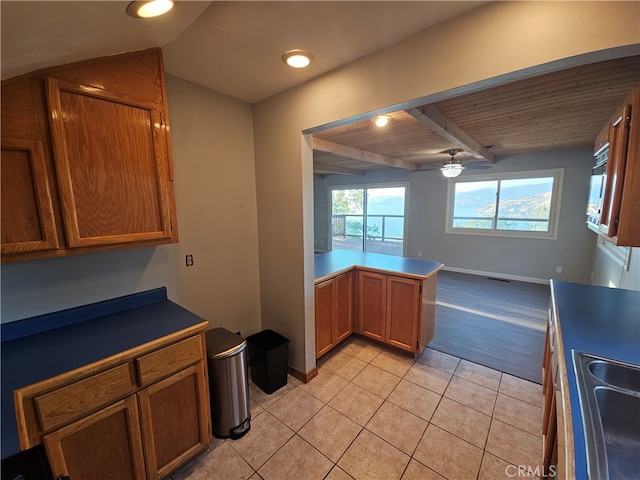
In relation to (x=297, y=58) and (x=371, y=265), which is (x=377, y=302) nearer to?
(x=371, y=265)

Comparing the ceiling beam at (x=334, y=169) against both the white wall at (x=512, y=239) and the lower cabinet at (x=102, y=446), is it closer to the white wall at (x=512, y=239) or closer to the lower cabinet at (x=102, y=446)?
the white wall at (x=512, y=239)

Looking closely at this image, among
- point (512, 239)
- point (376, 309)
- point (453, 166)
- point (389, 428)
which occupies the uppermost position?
point (453, 166)

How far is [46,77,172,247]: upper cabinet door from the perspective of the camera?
4.08 ft

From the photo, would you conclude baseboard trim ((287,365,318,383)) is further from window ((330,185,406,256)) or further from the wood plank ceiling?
window ((330,185,406,256))

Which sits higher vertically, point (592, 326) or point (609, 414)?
point (592, 326)

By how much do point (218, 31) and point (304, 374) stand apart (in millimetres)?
2489

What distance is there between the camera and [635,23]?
0.92 meters

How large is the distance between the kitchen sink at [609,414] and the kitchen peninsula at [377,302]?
1375 mm

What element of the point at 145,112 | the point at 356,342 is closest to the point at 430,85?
the point at 145,112

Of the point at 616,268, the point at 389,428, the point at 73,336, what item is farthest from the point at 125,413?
the point at 616,268

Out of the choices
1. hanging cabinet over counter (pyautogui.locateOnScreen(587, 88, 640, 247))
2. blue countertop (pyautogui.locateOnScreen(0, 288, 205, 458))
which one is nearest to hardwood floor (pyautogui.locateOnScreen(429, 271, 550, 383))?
hanging cabinet over counter (pyautogui.locateOnScreen(587, 88, 640, 247))

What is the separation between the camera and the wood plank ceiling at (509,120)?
1.83 m

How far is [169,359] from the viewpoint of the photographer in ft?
4.51

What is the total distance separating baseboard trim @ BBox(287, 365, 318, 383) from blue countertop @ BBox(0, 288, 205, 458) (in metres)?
1.21
